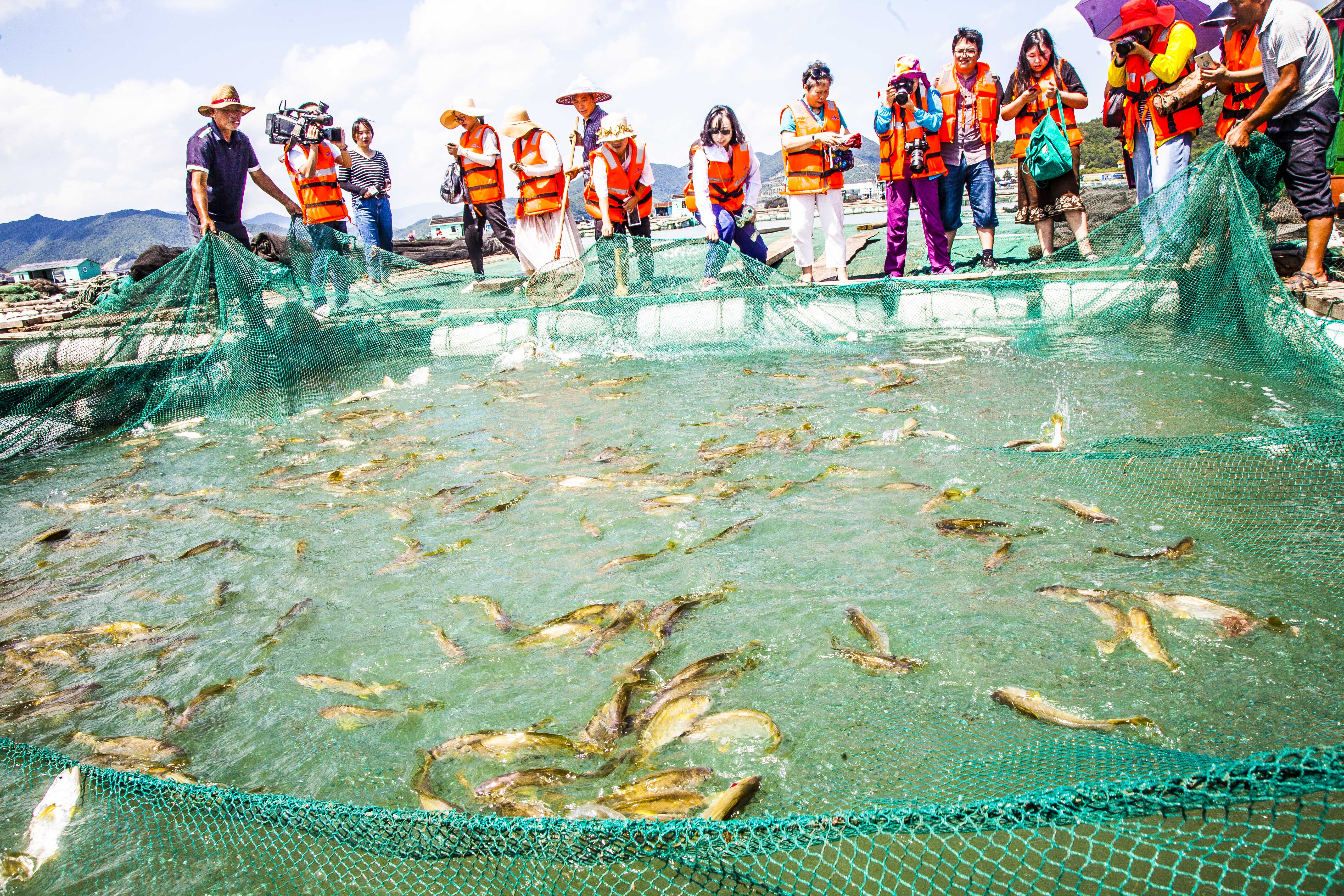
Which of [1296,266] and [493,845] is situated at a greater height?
[1296,266]

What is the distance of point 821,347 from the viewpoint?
7820mm

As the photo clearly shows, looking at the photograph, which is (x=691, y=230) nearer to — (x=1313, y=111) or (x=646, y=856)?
(x=1313, y=111)

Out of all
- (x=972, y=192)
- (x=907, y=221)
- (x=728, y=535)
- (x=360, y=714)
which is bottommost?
(x=360, y=714)

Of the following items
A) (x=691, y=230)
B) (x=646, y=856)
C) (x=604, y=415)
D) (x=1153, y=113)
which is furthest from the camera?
(x=691, y=230)

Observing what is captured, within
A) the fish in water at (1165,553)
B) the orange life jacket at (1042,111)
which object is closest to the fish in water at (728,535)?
the fish in water at (1165,553)

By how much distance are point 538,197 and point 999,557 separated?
7093 mm

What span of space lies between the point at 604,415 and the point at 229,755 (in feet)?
13.4

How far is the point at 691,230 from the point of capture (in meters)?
18.0

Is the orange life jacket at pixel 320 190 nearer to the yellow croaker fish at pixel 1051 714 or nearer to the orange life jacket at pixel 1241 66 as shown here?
the orange life jacket at pixel 1241 66

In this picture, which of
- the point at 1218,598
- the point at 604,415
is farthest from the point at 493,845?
the point at 604,415

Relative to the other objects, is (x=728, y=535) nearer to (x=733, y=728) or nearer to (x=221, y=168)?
(x=733, y=728)

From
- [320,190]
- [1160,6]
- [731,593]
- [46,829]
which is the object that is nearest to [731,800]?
[731,593]

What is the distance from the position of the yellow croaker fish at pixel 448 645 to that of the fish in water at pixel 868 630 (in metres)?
1.52

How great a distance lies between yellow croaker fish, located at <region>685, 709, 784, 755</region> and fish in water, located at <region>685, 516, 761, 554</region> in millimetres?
1318
